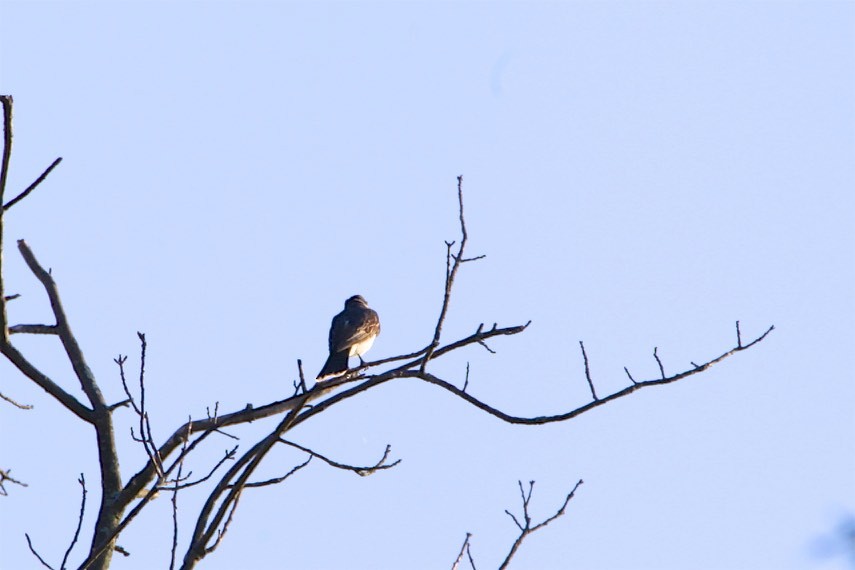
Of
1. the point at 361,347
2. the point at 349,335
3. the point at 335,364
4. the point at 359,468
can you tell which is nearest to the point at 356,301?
the point at 361,347

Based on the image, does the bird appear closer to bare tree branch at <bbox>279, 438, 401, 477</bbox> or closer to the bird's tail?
the bird's tail

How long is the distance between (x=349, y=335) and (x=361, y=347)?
17.3 inches

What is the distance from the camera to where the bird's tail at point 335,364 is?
34.2 ft

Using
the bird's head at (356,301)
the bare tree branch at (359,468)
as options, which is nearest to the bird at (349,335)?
the bird's head at (356,301)

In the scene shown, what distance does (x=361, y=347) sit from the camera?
1170cm

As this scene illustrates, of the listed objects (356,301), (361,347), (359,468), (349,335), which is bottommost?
(359,468)

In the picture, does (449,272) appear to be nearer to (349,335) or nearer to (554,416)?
(554,416)

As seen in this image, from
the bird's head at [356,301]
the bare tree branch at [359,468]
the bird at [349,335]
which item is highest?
the bird's head at [356,301]

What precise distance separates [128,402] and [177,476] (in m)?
0.59

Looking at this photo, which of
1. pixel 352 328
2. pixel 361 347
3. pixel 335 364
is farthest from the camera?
pixel 361 347

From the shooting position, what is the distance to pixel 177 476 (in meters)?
4.55

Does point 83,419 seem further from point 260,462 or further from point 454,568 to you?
point 454,568

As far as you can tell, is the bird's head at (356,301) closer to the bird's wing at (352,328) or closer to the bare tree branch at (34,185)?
the bird's wing at (352,328)

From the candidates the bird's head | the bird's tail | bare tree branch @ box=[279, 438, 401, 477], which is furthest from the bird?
bare tree branch @ box=[279, 438, 401, 477]
